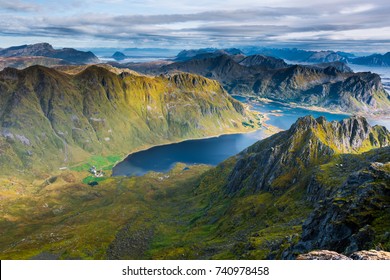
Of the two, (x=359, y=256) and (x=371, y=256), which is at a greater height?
(x=371, y=256)

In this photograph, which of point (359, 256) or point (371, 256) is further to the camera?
point (359, 256)

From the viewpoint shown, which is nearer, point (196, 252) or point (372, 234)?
point (372, 234)

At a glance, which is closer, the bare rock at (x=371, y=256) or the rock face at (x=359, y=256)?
the bare rock at (x=371, y=256)

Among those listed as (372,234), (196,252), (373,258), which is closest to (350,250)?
(372,234)

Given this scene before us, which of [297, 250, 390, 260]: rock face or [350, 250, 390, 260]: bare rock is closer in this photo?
[350, 250, 390, 260]: bare rock

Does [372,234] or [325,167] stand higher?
[372,234]

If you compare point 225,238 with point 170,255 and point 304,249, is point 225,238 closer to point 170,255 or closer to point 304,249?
point 170,255
